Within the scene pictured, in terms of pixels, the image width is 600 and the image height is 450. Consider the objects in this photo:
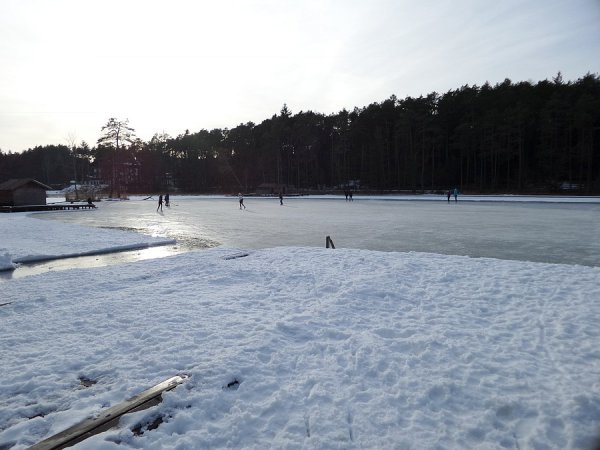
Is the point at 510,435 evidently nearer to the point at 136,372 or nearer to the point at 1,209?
the point at 136,372

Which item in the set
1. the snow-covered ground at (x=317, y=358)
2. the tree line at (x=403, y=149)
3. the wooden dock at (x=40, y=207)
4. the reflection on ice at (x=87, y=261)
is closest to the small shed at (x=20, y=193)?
the wooden dock at (x=40, y=207)

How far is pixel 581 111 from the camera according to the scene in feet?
152

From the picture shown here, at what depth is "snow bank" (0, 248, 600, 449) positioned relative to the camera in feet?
10.4

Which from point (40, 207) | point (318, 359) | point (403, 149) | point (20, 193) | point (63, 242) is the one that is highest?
point (403, 149)

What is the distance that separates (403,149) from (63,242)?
63921mm

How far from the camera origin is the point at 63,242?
14055mm

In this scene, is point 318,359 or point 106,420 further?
point 318,359

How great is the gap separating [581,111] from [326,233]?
48.9 meters

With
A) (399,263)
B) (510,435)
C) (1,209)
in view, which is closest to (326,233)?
(399,263)

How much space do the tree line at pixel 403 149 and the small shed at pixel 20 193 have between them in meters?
27.2

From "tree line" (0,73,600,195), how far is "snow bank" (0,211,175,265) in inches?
2006

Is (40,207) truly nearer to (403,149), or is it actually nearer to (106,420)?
(106,420)

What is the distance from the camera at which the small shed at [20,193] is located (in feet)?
114

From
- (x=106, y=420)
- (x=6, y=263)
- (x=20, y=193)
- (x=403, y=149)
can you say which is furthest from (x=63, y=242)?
(x=403, y=149)
